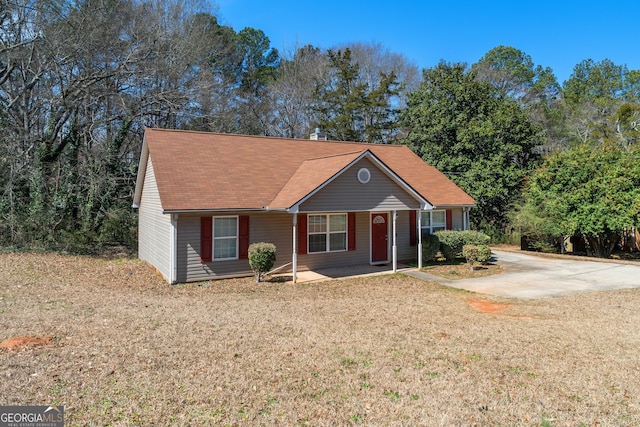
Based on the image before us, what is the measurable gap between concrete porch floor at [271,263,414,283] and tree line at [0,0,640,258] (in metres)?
11.3

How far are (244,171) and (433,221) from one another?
8666 millimetres

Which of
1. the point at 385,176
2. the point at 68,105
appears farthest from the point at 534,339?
the point at 68,105

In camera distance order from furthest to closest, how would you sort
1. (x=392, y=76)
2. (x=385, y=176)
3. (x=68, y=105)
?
1. (x=392, y=76)
2. (x=68, y=105)
3. (x=385, y=176)

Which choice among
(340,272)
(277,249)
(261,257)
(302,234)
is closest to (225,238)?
(261,257)

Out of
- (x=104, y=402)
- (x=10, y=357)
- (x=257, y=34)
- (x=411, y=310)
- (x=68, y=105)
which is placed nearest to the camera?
(x=104, y=402)

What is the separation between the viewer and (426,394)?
5.00 metres

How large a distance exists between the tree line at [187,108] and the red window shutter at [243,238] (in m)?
9.76

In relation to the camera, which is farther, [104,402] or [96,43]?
[96,43]

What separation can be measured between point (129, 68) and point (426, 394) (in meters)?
25.3

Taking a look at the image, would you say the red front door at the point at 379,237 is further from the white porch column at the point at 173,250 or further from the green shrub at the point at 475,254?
the white porch column at the point at 173,250

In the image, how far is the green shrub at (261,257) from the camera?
12672mm

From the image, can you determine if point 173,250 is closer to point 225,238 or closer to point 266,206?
point 225,238

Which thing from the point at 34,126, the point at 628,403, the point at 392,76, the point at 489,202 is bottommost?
the point at 628,403

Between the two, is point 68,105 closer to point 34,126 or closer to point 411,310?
point 34,126
